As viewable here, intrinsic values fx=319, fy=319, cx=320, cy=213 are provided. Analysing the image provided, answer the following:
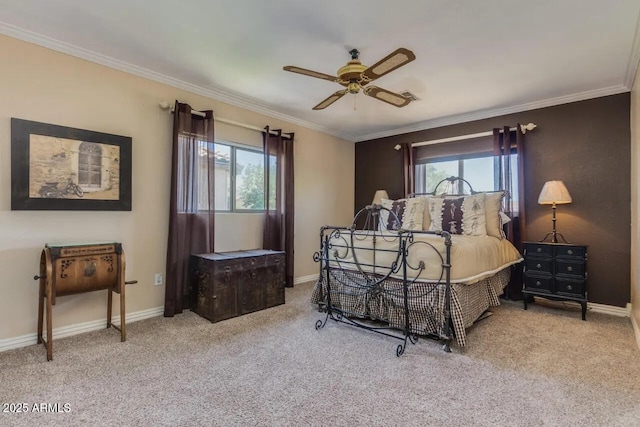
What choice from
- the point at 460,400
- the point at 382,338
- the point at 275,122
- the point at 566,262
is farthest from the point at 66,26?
the point at 566,262

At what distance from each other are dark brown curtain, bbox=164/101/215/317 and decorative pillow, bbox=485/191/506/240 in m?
3.09

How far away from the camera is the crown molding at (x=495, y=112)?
3.50 metres

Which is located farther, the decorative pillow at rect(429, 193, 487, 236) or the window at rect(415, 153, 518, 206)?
the window at rect(415, 153, 518, 206)

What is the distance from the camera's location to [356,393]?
1862mm

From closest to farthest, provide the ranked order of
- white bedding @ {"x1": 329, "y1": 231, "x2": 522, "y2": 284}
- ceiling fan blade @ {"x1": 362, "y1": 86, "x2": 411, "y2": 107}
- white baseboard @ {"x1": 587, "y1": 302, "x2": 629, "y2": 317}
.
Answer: white bedding @ {"x1": 329, "y1": 231, "x2": 522, "y2": 284} → ceiling fan blade @ {"x1": 362, "y1": 86, "x2": 411, "y2": 107} → white baseboard @ {"x1": 587, "y1": 302, "x2": 629, "y2": 317}

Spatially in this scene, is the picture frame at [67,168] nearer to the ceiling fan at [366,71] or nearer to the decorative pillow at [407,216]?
the ceiling fan at [366,71]

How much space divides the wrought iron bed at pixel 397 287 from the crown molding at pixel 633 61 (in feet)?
6.99

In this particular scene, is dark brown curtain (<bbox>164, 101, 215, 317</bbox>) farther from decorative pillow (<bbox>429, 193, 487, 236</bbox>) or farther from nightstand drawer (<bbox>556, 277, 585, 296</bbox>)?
nightstand drawer (<bbox>556, 277, 585, 296</bbox>)

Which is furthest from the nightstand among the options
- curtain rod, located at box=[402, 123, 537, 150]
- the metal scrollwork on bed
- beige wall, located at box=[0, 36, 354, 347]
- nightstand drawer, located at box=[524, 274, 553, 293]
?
beige wall, located at box=[0, 36, 354, 347]

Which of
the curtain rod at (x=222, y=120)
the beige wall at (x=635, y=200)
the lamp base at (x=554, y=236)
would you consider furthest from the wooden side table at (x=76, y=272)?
the lamp base at (x=554, y=236)

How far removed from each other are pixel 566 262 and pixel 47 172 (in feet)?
16.1

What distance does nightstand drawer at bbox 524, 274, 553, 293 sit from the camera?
3.41 m

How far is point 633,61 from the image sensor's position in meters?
2.83

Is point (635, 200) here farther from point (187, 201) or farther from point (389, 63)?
point (187, 201)
